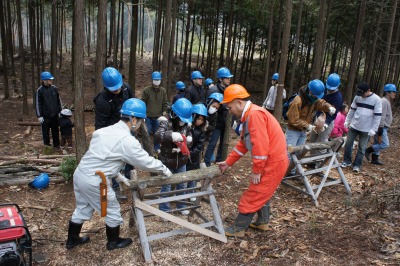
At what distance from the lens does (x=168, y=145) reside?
4.81 m

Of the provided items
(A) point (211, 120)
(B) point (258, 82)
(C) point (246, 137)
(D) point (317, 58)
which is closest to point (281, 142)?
(C) point (246, 137)

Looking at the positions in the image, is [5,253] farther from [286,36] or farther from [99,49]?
[286,36]

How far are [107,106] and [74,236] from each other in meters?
2.14

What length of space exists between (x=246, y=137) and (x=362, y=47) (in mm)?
21276

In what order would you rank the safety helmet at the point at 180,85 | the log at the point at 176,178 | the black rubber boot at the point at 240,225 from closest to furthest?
1. the log at the point at 176,178
2. the black rubber boot at the point at 240,225
3. the safety helmet at the point at 180,85

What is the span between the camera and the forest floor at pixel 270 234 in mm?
3977

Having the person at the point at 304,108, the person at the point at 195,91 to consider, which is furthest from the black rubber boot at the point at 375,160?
the person at the point at 195,91

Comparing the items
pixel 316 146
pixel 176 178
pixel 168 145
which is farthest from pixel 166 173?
pixel 316 146

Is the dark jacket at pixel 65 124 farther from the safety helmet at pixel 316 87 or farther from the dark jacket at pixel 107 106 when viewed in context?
the safety helmet at pixel 316 87

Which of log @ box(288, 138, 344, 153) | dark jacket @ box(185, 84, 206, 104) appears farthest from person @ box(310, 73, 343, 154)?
dark jacket @ box(185, 84, 206, 104)

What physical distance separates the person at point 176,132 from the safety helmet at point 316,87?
2432 millimetres

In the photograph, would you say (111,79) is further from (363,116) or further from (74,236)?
(363,116)

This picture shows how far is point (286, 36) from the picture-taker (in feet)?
25.0

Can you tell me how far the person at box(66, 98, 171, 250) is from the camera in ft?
12.1
